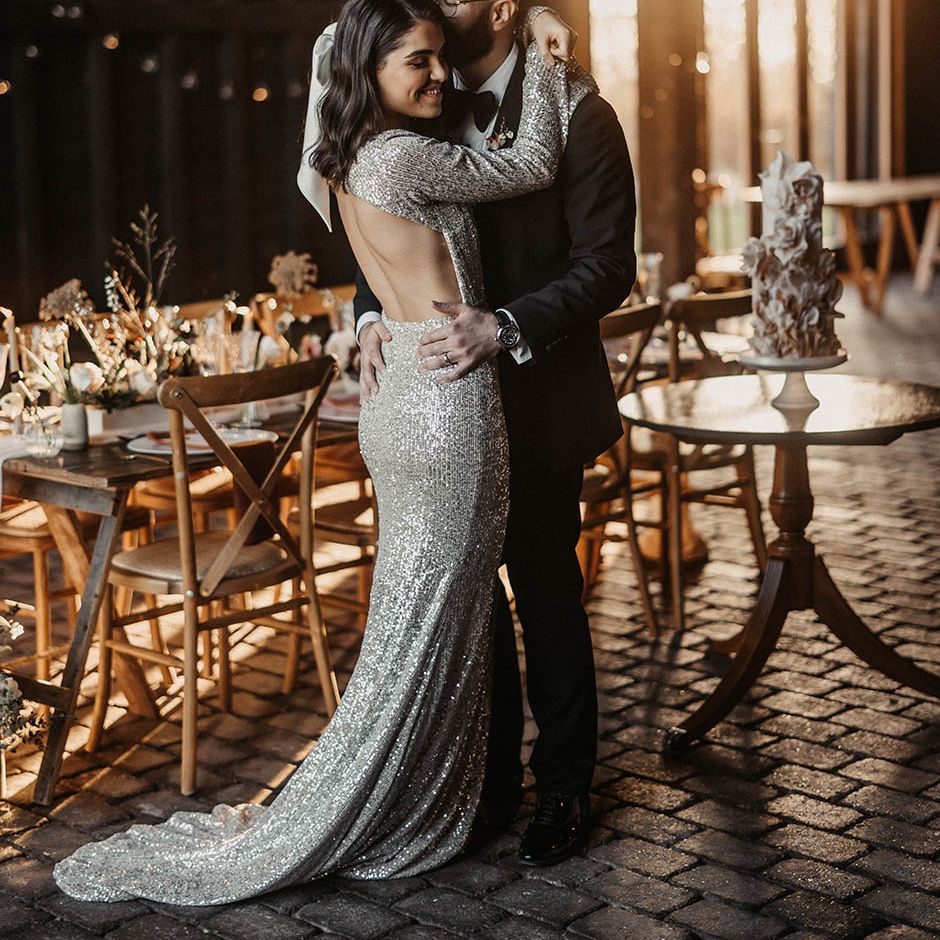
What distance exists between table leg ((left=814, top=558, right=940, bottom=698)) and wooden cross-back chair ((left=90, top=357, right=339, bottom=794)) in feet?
4.52

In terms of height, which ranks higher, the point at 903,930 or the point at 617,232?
the point at 617,232

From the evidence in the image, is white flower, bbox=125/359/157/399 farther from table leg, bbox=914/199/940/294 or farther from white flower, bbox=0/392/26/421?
table leg, bbox=914/199/940/294

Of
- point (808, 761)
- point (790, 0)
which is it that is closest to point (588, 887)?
point (808, 761)

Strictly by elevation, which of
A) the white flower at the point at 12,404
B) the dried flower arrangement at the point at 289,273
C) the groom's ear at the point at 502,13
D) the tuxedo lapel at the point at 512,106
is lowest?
the white flower at the point at 12,404

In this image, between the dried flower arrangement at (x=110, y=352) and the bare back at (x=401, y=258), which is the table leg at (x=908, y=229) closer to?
the dried flower arrangement at (x=110, y=352)

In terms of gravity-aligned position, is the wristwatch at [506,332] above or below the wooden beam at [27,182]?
below

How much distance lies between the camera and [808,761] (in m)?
3.96

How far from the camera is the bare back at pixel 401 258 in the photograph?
3082 mm

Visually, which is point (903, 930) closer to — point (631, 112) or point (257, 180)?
point (257, 180)

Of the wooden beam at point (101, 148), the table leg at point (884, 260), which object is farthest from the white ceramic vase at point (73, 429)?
the table leg at point (884, 260)

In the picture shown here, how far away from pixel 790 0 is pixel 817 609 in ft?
36.1

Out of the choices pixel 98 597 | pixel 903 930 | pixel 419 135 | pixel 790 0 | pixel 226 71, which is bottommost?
pixel 903 930

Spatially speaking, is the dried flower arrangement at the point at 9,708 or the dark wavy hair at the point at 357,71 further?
the dried flower arrangement at the point at 9,708

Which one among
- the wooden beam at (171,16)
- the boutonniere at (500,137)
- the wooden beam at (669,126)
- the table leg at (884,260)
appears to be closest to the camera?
the boutonniere at (500,137)
